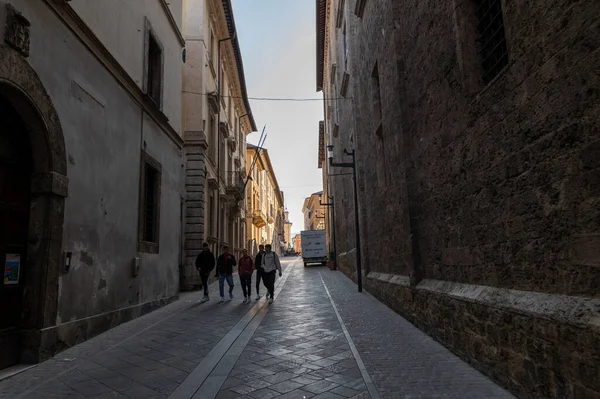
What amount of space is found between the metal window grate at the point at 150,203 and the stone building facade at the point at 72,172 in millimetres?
74

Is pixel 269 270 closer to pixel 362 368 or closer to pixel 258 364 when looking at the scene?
pixel 258 364

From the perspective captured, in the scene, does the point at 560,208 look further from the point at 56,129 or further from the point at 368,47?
the point at 368,47

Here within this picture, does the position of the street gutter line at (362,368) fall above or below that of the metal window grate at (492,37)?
below

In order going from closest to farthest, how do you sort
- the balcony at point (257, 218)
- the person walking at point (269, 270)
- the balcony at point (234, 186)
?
the person walking at point (269, 270)
the balcony at point (234, 186)
the balcony at point (257, 218)

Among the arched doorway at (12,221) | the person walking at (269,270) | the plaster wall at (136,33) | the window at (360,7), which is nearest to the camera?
the arched doorway at (12,221)

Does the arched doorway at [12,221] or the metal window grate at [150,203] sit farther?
the metal window grate at [150,203]

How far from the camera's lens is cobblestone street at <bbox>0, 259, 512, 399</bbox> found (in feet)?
13.8

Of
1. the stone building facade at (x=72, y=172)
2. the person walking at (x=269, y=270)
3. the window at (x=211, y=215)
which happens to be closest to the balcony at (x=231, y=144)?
the window at (x=211, y=215)

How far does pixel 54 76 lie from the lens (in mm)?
6078

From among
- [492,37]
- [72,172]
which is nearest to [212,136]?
[72,172]

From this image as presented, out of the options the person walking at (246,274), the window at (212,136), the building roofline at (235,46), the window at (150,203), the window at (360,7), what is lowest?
the person walking at (246,274)

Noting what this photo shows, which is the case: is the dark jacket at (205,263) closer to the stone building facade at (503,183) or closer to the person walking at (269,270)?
the person walking at (269,270)

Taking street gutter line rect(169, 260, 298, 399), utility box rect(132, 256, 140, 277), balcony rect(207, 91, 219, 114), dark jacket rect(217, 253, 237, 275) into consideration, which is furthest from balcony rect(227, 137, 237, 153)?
street gutter line rect(169, 260, 298, 399)

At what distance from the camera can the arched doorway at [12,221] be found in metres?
5.36
